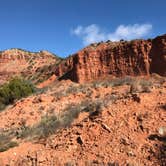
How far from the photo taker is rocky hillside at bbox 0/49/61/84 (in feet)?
200

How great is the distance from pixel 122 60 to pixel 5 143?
16952 mm

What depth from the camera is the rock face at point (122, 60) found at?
2791cm

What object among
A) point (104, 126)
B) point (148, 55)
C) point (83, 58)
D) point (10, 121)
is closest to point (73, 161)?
point (104, 126)

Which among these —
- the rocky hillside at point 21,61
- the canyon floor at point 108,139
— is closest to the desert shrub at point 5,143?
the canyon floor at point 108,139

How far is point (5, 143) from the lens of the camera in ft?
52.6

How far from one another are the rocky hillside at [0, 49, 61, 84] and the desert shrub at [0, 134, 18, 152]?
41.5 metres

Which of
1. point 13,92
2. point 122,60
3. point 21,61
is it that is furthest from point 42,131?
point 21,61

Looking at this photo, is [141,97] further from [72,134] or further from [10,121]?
[10,121]

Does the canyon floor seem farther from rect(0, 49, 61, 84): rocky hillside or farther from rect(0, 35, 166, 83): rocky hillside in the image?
rect(0, 49, 61, 84): rocky hillside

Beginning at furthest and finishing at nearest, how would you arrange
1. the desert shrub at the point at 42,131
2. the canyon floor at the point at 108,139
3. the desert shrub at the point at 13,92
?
the desert shrub at the point at 13,92, the desert shrub at the point at 42,131, the canyon floor at the point at 108,139

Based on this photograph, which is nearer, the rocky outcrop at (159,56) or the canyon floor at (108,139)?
the canyon floor at (108,139)

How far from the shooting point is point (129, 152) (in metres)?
10.4

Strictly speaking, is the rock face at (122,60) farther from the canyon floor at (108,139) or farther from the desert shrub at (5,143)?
the desert shrub at (5,143)

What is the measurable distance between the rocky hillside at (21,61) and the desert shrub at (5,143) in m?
41.5
